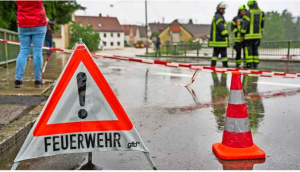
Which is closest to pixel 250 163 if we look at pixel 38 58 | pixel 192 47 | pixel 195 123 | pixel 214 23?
pixel 195 123

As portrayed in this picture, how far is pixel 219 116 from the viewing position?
4.71m

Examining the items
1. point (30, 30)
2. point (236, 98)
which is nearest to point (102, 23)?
point (30, 30)

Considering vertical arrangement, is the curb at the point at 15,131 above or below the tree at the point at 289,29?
below

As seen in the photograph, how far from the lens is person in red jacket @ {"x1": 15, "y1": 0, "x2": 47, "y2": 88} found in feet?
20.8

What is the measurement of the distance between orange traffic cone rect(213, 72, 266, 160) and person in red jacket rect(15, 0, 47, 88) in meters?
4.32

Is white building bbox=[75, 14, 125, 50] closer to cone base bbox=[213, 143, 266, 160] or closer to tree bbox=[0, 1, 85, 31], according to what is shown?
tree bbox=[0, 1, 85, 31]

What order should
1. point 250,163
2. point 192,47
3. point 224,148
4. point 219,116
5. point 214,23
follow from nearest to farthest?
point 250,163, point 224,148, point 219,116, point 214,23, point 192,47

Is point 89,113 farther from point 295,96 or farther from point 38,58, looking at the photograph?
point 295,96

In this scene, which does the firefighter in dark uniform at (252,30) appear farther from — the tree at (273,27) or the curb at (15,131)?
the tree at (273,27)

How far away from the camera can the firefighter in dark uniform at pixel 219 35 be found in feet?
35.9

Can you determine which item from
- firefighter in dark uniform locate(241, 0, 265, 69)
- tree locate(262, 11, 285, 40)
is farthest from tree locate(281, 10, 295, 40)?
firefighter in dark uniform locate(241, 0, 265, 69)

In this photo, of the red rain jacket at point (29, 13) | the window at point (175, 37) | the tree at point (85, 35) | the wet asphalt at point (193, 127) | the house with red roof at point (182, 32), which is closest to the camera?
the wet asphalt at point (193, 127)

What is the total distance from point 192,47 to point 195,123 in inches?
871

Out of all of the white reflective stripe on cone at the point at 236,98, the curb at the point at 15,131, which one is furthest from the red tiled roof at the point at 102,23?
the white reflective stripe on cone at the point at 236,98
